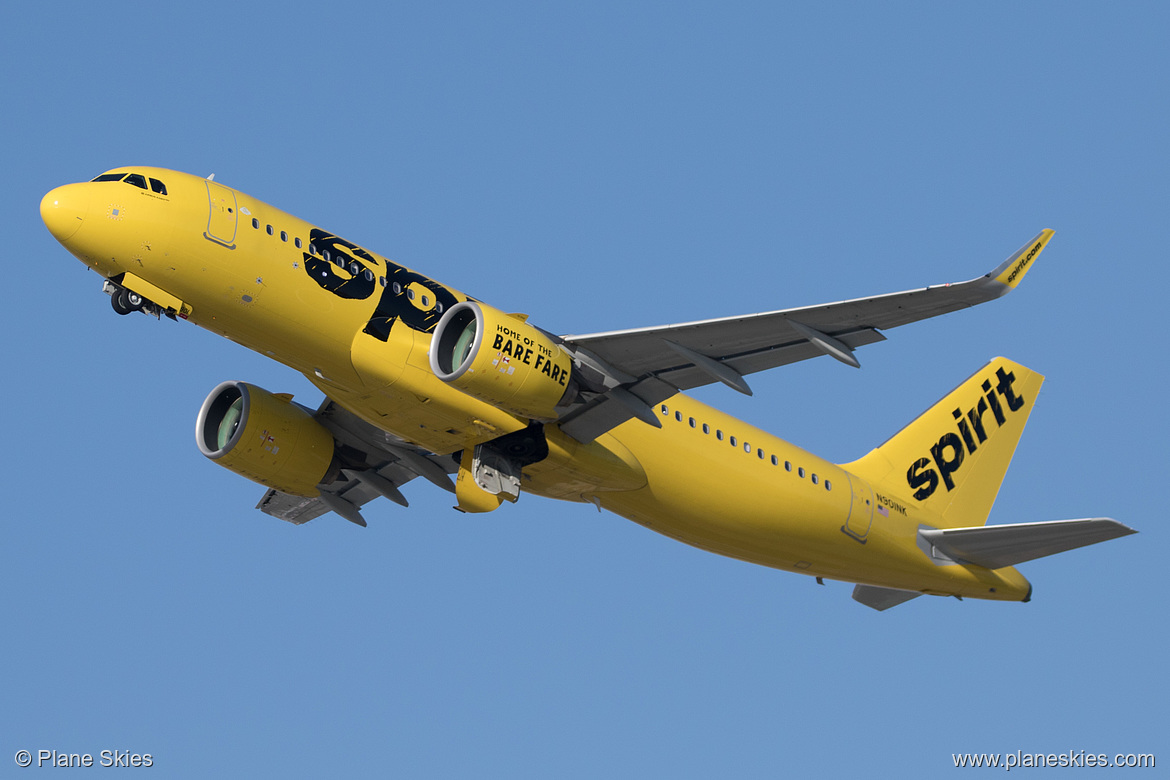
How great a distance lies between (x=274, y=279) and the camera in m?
26.7

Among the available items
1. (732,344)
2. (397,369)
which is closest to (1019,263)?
(732,344)

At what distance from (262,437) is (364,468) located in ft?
9.45

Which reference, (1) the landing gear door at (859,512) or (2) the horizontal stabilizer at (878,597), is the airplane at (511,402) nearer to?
(1) the landing gear door at (859,512)

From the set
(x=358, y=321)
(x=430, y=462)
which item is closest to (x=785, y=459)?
(x=430, y=462)

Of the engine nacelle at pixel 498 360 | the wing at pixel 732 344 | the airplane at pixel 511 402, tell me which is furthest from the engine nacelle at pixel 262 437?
the wing at pixel 732 344

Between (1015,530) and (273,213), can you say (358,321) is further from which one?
(1015,530)

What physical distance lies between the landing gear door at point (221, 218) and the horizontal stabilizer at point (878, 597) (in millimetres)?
19649

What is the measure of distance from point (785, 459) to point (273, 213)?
13.1 m

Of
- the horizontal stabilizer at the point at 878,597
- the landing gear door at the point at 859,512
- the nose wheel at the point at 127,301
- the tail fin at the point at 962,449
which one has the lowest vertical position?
the nose wheel at the point at 127,301

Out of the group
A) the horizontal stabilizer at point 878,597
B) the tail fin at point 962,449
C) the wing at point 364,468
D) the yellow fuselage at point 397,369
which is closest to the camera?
the yellow fuselage at point 397,369

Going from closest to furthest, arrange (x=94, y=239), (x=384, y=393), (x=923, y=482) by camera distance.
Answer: (x=94, y=239), (x=384, y=393), (x=923, y=482)

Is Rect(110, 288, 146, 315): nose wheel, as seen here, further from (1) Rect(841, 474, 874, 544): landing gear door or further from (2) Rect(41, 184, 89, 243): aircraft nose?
(1) Rect(841, 474, 874, 544): landing gear door

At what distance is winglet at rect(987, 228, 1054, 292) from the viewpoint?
24188 millimetres

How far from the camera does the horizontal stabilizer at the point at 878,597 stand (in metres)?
37.1
